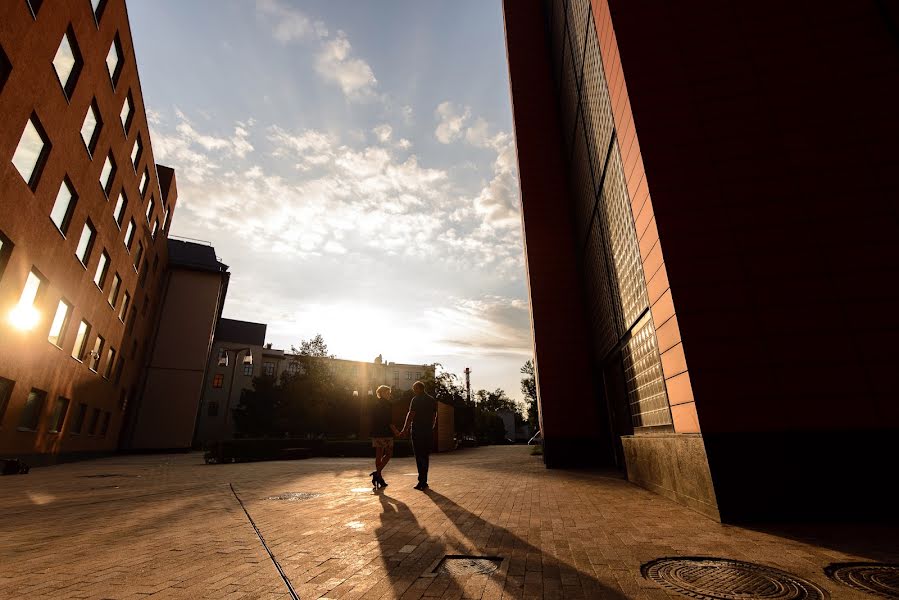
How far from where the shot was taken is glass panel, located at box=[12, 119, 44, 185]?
391 inches

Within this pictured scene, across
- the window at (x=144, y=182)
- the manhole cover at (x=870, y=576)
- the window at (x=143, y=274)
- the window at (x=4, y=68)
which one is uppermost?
the window at (x=144, y=182)

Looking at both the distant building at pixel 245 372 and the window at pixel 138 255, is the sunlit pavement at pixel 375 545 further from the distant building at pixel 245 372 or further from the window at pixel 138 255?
the distant building at pixel 245 372

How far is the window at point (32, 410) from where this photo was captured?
12.1m

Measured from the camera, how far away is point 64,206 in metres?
12.8

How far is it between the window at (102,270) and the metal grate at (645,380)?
1967 cm

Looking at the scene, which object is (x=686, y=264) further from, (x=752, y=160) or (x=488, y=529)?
(x=488, y=529)

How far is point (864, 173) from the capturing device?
4.99m

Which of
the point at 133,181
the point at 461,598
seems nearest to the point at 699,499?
the point at 461,598

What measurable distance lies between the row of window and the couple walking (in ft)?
34.6

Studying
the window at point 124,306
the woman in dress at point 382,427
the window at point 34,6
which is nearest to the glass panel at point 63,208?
the window at point 34,6

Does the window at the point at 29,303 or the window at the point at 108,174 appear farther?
the window at the point at 108,174

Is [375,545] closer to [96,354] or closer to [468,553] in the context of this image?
[468,553]

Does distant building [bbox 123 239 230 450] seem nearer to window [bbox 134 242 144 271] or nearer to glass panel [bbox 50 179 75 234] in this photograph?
window [bbox 134 242 144 271]

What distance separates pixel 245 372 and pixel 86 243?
46.7 m
